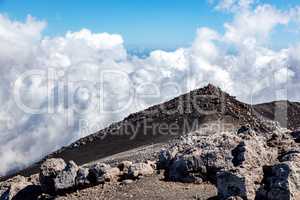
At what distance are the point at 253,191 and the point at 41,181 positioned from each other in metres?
9.33

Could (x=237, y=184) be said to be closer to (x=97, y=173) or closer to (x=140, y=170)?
(x=140, y=170)

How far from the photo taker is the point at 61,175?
20922 millimetres

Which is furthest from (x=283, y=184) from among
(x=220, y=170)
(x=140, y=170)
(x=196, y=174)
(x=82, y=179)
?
(x=82, y=179)

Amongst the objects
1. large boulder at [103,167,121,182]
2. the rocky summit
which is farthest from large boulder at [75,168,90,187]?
large boulder at [103,167,121,182]

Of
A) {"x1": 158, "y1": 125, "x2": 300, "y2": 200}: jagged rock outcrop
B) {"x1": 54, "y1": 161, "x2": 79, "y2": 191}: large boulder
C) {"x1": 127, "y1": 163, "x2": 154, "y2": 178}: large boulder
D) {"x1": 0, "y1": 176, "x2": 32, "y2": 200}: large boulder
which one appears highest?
{"x1": 158, "y1": 125, "x2": 300, "y2": 200}: jagged rock outcrop

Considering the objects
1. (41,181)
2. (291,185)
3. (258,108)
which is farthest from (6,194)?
(258,108)

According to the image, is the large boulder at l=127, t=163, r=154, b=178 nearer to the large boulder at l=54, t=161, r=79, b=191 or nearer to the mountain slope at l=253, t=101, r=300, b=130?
the large boulder at l=54, t=161, r=79, b=191

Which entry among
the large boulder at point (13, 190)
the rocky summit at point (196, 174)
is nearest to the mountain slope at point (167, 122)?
the rocky summit at point (196, 174)

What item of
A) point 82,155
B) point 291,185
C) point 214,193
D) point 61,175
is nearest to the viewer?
point 291,185

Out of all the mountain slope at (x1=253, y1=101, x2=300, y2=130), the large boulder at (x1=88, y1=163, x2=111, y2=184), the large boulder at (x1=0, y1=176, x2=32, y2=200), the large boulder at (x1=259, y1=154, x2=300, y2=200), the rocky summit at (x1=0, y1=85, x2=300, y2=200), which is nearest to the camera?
the large boulder at (x1=259, y1=154, x2=300, y2=200)

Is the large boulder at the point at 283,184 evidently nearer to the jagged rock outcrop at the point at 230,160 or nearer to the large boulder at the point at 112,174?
the jagged rock outcrop at the point at 230,160

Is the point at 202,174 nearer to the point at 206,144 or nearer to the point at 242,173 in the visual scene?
the point at 206,144

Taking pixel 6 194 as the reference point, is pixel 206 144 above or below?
above

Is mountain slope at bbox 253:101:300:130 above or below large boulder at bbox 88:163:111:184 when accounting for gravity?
above
